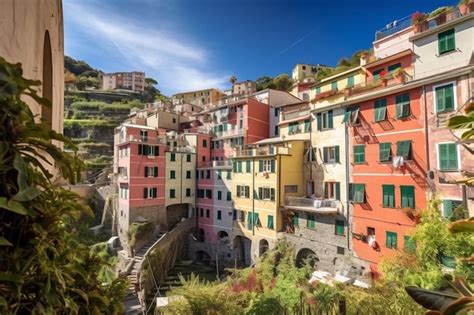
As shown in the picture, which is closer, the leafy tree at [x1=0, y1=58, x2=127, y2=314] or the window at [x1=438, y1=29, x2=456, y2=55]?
the leafy tree at [x1=0, y1=58, x2=127, y2=314]

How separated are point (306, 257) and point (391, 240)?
283 inches

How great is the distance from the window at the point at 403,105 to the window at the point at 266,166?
33.5 ft

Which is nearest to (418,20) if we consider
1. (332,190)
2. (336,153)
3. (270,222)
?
(336,153)

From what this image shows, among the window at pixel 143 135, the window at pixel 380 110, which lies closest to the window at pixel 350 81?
the window at pixel 380 110

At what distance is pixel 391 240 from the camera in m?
15.9

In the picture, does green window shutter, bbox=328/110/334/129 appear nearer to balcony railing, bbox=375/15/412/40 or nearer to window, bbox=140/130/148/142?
balcony railing, bbox=375/15/412/40

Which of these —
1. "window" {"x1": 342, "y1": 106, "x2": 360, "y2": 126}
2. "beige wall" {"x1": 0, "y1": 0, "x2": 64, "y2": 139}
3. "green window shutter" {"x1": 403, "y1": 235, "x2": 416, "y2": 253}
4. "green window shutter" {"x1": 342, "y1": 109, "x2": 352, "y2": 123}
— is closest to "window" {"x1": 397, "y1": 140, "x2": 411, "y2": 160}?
"window" {"x1": 342, "y1": 106, "x2": 360, "y2": 126}

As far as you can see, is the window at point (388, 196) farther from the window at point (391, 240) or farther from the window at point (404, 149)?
the window at point (404, 149)

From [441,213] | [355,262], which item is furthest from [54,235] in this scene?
[355,262]

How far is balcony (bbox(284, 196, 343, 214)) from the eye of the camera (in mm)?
18953

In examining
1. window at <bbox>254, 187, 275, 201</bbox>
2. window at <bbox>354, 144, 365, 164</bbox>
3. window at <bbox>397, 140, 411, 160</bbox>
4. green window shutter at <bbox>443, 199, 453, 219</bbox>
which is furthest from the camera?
window at <bbox>254, 187, 275, 201</bbox>

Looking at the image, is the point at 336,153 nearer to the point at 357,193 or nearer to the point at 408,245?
the point at 357,193

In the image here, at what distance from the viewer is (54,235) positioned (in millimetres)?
1226

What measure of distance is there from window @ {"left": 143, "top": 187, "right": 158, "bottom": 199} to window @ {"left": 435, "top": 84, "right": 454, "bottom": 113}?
2540 cm
